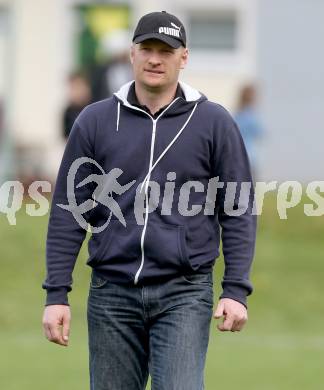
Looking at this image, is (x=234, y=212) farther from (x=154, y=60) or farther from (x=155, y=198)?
(x=154, y=60)

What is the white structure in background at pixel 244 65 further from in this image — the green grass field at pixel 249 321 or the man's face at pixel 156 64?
the man's face at pixel 156 64

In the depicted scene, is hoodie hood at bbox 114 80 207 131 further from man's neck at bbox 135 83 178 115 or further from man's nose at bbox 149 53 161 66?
man's nose at bbox 149 53 161 66

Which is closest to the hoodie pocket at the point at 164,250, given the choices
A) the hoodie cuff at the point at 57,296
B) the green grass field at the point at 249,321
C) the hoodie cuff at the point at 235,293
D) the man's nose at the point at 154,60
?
the hoodie cuff at the point at 235,293

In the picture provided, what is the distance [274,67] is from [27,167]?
4414 mm

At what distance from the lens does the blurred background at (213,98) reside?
1481 cm

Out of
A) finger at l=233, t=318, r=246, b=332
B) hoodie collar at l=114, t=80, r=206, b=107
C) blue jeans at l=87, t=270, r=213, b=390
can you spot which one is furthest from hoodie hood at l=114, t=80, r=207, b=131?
finger at l=233, t=318, r=246, b=332

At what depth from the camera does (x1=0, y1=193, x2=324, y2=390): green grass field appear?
435 inches

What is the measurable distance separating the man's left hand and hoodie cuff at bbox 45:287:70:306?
2.19 feet

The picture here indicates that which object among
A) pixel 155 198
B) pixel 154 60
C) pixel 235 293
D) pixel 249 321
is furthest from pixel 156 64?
pixel 249 321

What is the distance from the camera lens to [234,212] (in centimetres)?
647

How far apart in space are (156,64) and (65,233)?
32.6 inches

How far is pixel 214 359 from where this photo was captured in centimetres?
1196

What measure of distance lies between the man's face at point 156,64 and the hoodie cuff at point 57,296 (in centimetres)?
95

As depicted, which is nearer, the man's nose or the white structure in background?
the man's nose
